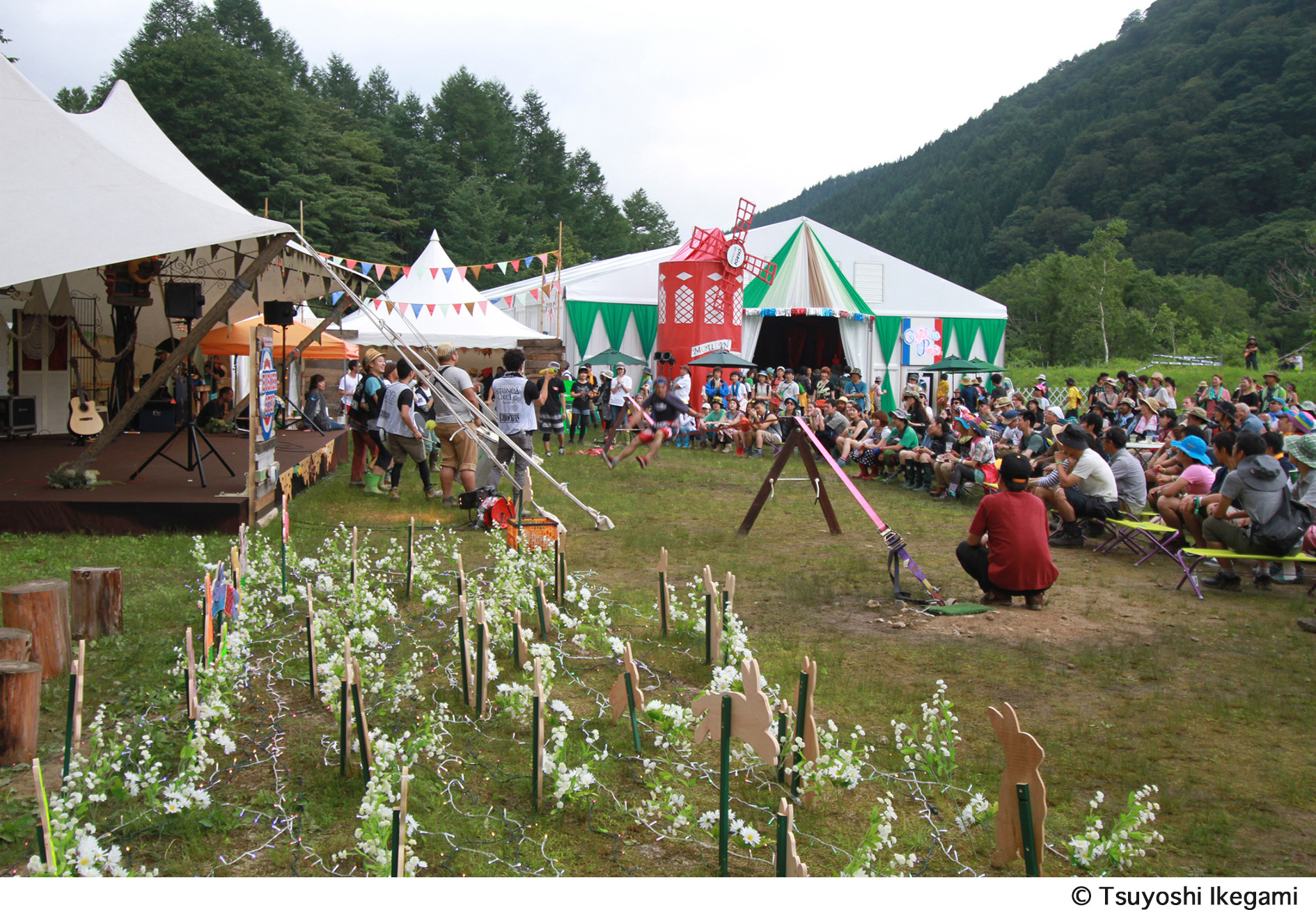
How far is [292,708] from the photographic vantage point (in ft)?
14.8

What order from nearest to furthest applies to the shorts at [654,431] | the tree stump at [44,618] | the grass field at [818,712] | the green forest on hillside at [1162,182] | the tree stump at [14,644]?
the grass field at [818,712]
the tree stump at [14,644]
the tree stump at [44,618]
the shorts at [654,431]
the green forest on hillside at [1162,182]

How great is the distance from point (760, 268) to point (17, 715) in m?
22.8

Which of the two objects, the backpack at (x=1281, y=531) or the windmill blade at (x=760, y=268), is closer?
the backpack at (x=1281, y=531)

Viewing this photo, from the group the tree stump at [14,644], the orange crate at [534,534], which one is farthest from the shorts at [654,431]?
the tree stump at [14,644]

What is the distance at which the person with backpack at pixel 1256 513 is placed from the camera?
708 centimetres

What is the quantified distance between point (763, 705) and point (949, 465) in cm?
971

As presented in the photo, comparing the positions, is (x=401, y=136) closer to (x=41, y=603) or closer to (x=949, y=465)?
(x=949, y=465)

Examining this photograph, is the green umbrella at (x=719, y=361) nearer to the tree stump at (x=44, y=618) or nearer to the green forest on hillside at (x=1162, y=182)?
the tree stump at (x=44, y=618)

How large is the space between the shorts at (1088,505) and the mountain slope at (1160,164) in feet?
158

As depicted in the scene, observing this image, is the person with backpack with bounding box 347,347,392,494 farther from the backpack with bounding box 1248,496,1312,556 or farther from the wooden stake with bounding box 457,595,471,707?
the backpack with bounding box 1248,496,1312,556

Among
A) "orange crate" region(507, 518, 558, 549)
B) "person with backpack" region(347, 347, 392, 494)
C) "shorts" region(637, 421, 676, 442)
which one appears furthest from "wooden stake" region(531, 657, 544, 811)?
"person with backpack" region(347, 347, 392, 494)

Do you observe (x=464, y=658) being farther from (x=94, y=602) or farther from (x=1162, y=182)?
(x=1162, y=182)

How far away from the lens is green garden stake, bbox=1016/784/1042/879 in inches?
110

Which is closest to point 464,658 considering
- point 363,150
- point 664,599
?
point 664,599
